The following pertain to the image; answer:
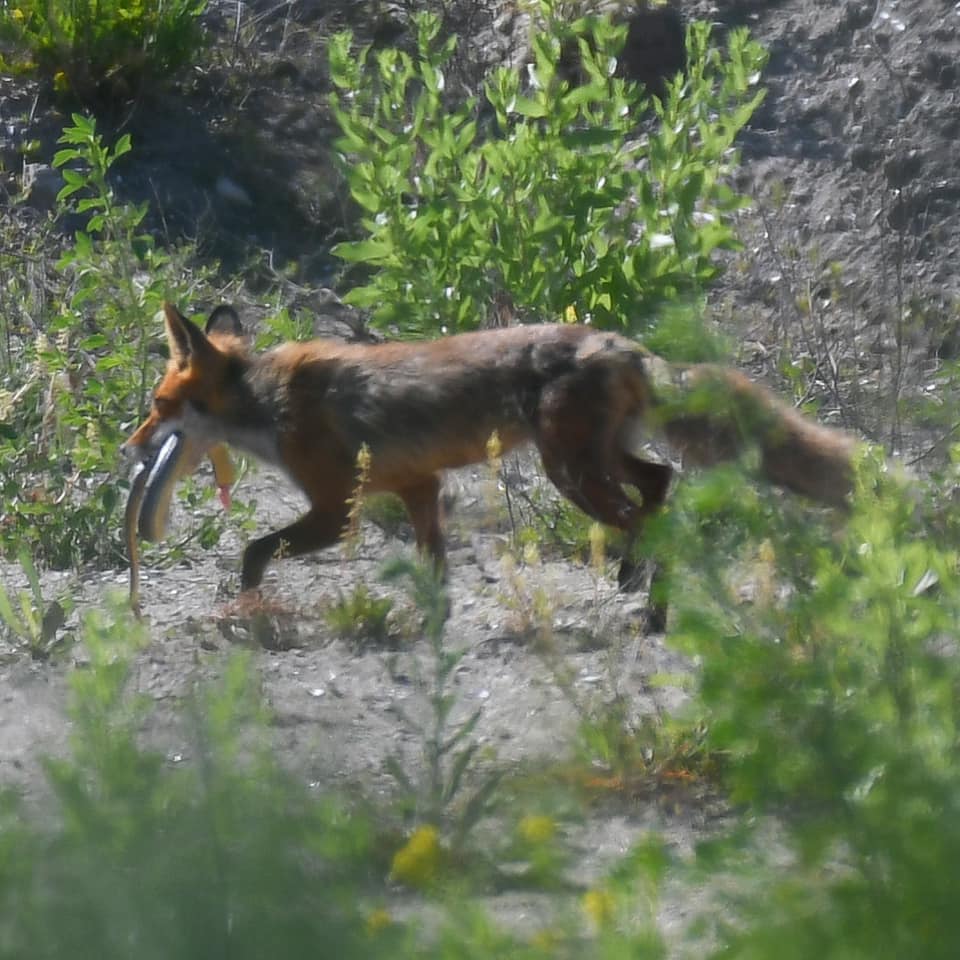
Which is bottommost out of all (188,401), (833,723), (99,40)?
(188,401)

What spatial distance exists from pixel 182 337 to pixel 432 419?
4.39ft

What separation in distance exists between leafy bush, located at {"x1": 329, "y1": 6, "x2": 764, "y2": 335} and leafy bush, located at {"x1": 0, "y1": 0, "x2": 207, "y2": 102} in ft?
16.8

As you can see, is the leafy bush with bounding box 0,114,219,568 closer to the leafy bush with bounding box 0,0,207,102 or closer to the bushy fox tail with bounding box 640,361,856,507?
the bushy fox tail with bounding box 640,361,856,507

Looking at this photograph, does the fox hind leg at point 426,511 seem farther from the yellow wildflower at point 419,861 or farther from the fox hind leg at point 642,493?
the yellow wildflower at point 419,861

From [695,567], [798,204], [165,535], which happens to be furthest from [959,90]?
[695,567]

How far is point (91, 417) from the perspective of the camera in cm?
814

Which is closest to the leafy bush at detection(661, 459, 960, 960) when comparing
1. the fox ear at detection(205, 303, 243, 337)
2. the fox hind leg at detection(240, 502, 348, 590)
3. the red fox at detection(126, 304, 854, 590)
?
the red fox at detection(126, 304, 854, 590)

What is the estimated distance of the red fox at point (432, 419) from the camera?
7.13m

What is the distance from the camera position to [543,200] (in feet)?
26.9

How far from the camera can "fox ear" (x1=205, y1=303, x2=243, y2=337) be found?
332 inches

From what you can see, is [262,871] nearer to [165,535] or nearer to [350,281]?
[165,535]

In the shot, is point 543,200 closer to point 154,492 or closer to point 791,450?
point 791,450

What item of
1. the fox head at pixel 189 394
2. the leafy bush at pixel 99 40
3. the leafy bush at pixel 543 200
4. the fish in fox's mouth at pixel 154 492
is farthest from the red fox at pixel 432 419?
the leafy bush at pixel 99 40

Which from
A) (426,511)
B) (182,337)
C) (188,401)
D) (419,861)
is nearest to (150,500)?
(188,401)
